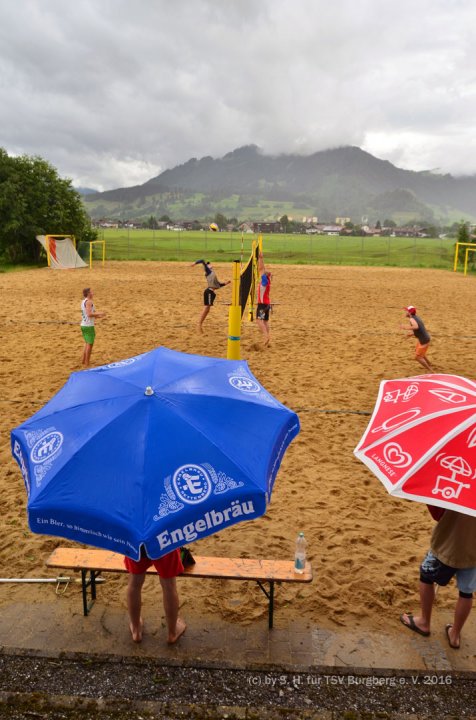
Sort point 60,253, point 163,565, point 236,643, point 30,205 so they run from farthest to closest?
point 30,205
point 60,253
point 236,643
point 163,565

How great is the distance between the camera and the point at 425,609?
3.54 m

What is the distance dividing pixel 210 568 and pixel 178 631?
0.46 meters

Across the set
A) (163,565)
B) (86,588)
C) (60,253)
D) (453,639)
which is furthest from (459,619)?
(60,253)

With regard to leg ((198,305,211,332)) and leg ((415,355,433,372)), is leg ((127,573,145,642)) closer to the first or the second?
leg ((415,355,433,372))

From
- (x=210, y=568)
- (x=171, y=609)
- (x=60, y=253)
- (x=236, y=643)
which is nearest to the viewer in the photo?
(x=171, y=609)

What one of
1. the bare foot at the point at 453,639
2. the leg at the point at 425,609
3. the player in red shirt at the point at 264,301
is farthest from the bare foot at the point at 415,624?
the player in red shirt at the point at 264,301

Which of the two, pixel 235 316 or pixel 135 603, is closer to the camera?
pixel 135 603

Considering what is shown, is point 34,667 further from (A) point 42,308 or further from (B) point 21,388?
(A) point 42,308

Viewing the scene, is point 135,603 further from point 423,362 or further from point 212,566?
point 423,362

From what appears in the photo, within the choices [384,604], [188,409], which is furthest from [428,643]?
[188,409]

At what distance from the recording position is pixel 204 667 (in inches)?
129

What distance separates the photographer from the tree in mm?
29016

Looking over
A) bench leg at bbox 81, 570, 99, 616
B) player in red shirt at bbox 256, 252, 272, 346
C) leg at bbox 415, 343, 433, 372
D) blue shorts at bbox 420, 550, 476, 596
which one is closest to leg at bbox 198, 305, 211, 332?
player in red shirt at bbox 256, 252, 272, 346

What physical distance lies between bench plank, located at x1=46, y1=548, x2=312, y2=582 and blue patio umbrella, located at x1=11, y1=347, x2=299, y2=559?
1.03 metres
